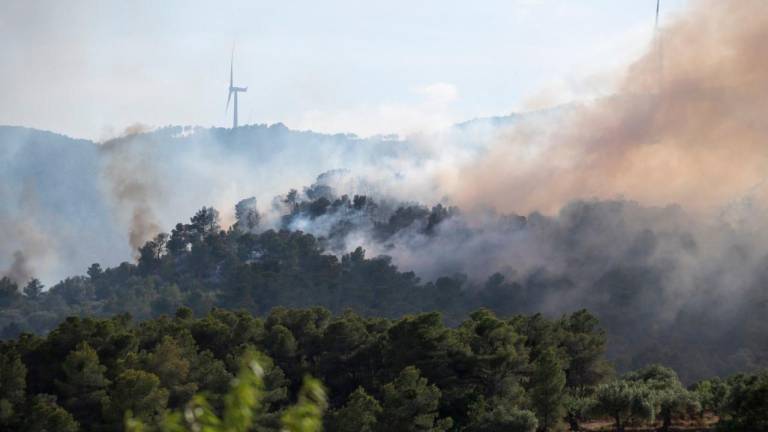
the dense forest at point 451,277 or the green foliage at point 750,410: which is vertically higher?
the dense forest at point 451,277

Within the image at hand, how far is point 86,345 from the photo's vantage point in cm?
6222

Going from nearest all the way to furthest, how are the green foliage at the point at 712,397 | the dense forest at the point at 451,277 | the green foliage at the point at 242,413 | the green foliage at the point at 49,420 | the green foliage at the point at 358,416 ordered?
the green foliage at the point at 242,413 < the green foliage at the point at 49,420 < the green foliage at the point at 358,416 < the green foliage at the point at 712,397 < the dense forest at the point at 451,277

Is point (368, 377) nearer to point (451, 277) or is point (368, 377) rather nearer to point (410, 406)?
point (410, 406)

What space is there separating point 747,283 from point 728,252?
622 cm

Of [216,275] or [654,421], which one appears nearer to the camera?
[654,421]

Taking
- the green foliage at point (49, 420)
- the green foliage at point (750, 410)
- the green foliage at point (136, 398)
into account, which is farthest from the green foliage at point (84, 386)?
the green foliage at point (750, 410)

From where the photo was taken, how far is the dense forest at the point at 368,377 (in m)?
55.4

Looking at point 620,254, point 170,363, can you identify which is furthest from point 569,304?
point 170,363

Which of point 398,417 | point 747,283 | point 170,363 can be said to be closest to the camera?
point 398,417

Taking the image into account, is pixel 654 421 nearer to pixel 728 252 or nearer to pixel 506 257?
pixel 728 252

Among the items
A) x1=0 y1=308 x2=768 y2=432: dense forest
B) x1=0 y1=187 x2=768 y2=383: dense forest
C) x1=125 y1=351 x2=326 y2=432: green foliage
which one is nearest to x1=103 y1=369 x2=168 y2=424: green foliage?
x1=0 y1=308 x2=768 y2=432: dense forest

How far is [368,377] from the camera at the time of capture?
69.8m

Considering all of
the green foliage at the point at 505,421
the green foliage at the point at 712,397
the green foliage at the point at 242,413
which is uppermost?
the green foliage at the point at 242,413

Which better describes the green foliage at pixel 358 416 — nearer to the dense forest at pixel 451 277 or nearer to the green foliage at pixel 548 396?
the green foliage at pixel 548 396
